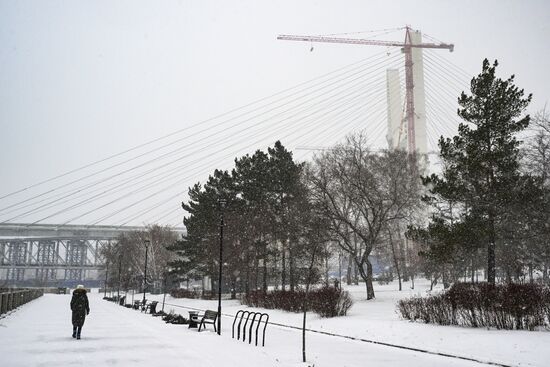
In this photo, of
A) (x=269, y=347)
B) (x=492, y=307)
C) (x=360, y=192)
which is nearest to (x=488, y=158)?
(x=492, y=307)

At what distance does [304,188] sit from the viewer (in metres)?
38.6

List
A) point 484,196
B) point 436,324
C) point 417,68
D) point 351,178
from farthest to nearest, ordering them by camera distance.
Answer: point 417,68, point 351,178, point 484,196, point 436,324

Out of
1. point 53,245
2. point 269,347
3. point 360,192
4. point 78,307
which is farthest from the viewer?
point 53,245

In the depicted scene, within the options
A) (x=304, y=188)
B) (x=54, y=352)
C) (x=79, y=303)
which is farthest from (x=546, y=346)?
(x=304, y=188)

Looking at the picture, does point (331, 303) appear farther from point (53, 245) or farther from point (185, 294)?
point (53, 245)

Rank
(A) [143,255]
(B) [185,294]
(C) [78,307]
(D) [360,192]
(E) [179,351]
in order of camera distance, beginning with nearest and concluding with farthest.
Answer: (E) [179,351], (C) [78,307], (D) [360,192], (B) [185,294], (A) [143,255]

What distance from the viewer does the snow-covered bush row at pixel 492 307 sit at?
15.4 m

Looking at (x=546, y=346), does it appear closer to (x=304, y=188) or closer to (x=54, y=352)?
(x=54, y=352)

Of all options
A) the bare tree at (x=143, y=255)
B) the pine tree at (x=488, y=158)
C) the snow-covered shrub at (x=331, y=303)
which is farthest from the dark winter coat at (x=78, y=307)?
the bare tree at (x=143, y=255)

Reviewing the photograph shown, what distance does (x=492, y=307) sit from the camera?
1642 cm

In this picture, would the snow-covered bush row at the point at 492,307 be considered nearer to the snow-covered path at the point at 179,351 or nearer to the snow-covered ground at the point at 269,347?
the snow-covered ground at the point at 269,347

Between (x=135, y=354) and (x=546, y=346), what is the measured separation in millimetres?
11615

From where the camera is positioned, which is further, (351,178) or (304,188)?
(304,188)

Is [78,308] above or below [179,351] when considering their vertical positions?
above
